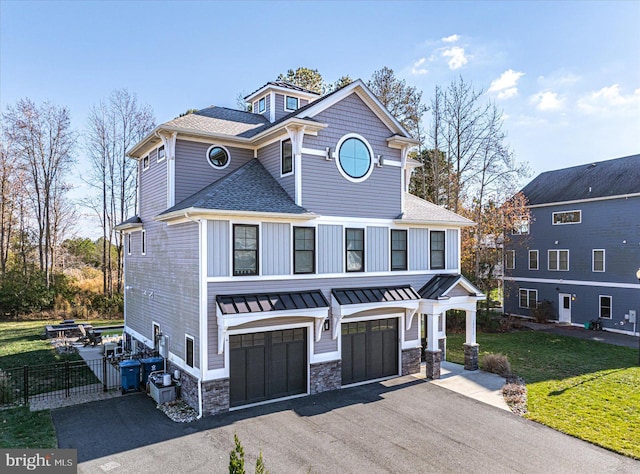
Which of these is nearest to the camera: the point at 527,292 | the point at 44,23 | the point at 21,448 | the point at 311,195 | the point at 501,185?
the point at 21,448

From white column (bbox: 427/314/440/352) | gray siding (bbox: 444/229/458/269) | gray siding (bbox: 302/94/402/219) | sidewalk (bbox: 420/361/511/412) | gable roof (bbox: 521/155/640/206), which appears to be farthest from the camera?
gable roof (bbox: 521/155/640/206)

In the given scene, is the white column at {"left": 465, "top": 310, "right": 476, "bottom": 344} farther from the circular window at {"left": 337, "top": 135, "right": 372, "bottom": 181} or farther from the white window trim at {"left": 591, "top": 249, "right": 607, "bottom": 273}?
the white window trim at {"left": 591, "top": 249, "right": 607, "bottom": 273}

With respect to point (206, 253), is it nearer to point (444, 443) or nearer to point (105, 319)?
point (444, 443)

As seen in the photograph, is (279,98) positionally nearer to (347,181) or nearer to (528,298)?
(347,181)

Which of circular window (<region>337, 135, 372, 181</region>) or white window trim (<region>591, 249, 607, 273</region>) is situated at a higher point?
circular window (<region>337, 135, 372, 181</region>)

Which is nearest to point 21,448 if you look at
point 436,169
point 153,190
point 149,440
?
point 149,440

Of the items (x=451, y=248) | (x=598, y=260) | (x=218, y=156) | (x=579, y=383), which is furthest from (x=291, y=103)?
(x=598, y=260)

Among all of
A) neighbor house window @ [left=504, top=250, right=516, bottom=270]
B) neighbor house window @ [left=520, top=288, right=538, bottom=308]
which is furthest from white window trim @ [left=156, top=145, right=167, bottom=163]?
neighbor house window @ [left=520, top=288, right=538, bottom=308]

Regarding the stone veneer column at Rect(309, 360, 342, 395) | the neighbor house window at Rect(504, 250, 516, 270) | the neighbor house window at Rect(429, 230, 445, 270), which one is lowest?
the stone veneer column at Rect(309, 360, 342, 395)
